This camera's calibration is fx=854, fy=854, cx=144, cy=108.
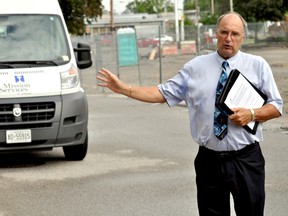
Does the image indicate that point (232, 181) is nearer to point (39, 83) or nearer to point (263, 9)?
point (39, 83)

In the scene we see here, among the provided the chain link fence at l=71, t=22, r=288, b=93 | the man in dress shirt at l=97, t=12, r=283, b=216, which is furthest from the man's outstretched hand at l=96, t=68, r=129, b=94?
the chain link fence at l=71, t=22, r=288, b=93

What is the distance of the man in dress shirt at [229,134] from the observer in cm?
543

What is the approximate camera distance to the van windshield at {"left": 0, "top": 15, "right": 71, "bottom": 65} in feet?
38.8

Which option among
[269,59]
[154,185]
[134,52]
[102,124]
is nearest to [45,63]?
[154,185]

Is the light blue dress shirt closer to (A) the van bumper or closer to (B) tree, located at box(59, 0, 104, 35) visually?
(A) the van bumper

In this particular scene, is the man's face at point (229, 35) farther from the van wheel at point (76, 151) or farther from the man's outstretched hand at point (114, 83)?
the van wheel at point (76, 151)

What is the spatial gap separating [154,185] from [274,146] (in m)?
3.56

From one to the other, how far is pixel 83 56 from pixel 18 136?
6.11ft

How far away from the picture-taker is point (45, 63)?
460 inches

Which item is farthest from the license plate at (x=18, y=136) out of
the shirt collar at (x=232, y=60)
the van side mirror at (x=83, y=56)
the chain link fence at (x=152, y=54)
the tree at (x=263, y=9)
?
the tree at (x=263, y=9)

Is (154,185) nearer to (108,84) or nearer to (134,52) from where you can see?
(108,84)

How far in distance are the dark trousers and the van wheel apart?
253 inches

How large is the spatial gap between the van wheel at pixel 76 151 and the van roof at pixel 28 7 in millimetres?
2002

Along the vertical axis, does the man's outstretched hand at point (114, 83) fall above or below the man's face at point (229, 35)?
below
